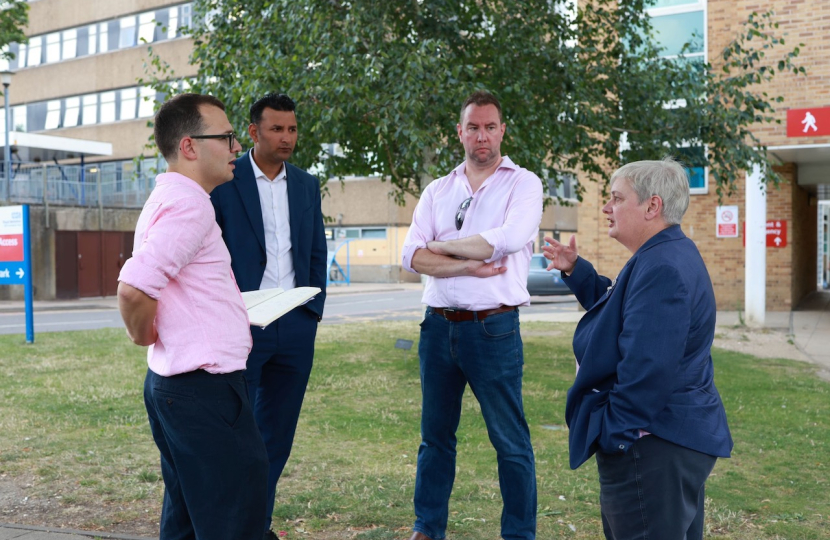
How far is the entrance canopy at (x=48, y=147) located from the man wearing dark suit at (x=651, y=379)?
32.5 m

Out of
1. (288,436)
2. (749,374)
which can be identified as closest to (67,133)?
(749,374)

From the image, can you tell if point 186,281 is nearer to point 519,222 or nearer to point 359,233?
point 519,222

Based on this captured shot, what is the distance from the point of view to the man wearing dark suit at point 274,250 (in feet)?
12.7

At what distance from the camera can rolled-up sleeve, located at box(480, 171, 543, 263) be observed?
12.9 ft

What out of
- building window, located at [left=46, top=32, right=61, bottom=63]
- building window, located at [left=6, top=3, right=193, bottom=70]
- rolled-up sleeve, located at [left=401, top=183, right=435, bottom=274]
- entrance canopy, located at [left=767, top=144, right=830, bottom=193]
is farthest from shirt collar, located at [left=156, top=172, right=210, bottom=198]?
building window, located at [left=46, top=32, right=61, bottom=63]

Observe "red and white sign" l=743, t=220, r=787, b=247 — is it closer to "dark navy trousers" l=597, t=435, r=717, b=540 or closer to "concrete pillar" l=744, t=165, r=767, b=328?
"concrete pillar" l=744, t=165, r=767, b=328

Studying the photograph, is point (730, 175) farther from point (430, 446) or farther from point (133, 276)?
point (133, 276)

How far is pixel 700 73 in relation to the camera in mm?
11031

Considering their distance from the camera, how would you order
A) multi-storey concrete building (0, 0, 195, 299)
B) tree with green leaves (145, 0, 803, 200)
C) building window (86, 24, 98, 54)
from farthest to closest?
building window (86, 24, 98, 54) → multi-storey concrete building (0, 0, 195, 299) → tree with green leaves (145, 0, 803, 200)

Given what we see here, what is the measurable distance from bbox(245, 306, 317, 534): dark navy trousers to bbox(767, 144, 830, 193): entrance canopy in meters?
12.6

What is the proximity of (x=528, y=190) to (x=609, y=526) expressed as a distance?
5.76ft

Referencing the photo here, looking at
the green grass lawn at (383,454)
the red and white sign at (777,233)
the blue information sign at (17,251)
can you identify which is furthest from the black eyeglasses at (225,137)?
the red and white sign at (777,233)

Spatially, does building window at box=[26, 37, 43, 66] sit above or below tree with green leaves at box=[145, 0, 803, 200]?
above


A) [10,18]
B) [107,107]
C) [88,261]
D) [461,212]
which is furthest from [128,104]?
[461,212]
